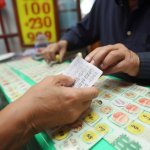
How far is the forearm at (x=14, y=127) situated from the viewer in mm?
362

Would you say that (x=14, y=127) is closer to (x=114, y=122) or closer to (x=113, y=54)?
(x=114, y=122)

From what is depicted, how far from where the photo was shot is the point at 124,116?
42 centimetres

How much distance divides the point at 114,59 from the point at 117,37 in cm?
38

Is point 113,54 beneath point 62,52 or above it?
above

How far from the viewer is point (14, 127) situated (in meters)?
0.37

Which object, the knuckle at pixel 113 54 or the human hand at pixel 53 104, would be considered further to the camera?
the knuckle at pixel 113 54

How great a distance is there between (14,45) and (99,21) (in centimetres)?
115

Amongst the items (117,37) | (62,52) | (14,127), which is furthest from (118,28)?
(14,127)

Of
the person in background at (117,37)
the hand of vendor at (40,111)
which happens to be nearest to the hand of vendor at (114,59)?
the person in background at (117,37)

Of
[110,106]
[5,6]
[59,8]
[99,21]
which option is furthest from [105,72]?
[5,6]

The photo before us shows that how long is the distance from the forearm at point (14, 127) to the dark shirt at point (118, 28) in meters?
0.39

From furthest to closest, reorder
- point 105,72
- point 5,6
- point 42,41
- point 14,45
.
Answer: point 14,45 < point 5,6 < point 42,41 < point 105,72

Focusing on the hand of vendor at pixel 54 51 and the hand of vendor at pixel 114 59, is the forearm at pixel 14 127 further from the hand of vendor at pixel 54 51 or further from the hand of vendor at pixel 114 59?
the hand of vendor at pixel 54 51

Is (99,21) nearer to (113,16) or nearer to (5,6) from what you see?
(113,16)
